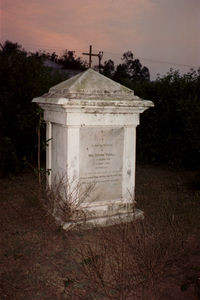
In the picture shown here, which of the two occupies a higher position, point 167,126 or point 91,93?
point 91,93

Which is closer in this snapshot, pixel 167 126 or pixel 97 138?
pixel 97 138

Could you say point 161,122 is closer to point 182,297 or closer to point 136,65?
point 182,297

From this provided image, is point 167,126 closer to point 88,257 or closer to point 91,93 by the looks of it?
point 91,93

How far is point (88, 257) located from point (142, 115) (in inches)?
279

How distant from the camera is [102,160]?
459 cm

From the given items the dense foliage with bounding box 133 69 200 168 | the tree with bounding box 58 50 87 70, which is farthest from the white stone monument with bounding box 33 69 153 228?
the tree with bounding box 58 50 87 70

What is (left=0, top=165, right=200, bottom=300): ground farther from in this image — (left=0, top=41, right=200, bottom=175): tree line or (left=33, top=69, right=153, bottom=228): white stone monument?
(left=0, top=41, right=200, bottom=175): tree line

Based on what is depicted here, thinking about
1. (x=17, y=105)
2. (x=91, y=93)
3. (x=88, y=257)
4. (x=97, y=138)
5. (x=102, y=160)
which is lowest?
(x=88, y=257)

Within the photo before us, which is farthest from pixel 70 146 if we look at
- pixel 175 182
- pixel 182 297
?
pixel 175 182

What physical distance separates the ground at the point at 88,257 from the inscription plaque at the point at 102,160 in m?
0.57

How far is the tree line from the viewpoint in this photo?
24.9 ft

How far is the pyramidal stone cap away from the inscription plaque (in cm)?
44

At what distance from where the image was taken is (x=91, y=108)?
14.0 feet

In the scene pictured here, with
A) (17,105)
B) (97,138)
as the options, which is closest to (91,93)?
(97,138)
